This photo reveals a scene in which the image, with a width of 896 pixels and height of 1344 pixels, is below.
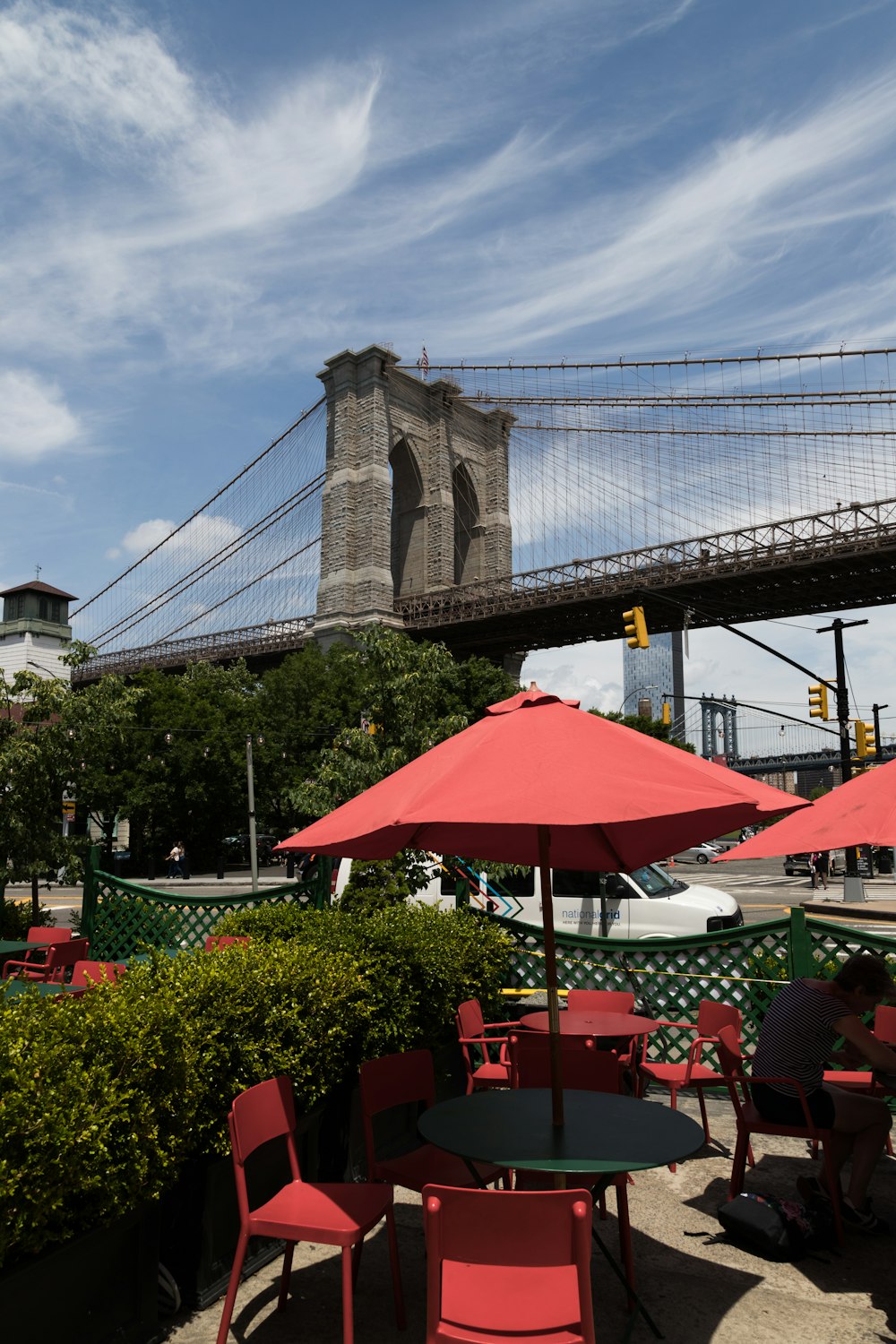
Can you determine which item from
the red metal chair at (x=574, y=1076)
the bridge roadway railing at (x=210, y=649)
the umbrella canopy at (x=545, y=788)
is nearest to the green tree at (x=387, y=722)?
the red metal chair at (x=574, y=1076)

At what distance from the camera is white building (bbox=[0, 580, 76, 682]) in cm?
5053

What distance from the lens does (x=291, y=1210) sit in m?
3.88

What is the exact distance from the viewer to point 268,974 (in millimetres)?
4777

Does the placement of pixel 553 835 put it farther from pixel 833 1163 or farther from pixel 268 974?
pixel 833 1163

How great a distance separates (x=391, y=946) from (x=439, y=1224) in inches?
131

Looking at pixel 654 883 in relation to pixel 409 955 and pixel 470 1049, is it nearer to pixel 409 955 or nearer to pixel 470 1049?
pixel 470 1049

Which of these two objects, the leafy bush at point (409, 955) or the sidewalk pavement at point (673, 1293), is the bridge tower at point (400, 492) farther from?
the sidewalk pavement at point (673, 1293)

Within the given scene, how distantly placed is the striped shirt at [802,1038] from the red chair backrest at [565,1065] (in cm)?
79

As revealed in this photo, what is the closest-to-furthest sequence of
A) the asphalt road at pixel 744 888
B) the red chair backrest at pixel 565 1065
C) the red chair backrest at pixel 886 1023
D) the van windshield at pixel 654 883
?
the red chair backrest at pixel 565 1065
the red chair backrest at pixel 886 1023
the van windshield at pixel 654 883
the asphalt road at pixel 744 888

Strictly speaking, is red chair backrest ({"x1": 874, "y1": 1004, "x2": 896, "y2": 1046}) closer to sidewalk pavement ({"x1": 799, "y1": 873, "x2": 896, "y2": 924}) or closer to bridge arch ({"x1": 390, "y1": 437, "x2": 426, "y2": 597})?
sidewalk pavement ({"x1": 799, "y1": 873, "x2": 896, "y2": 924})

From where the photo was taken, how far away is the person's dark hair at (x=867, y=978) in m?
4.92

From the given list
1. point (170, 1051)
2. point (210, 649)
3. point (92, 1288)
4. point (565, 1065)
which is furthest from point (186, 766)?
point (92, 1288)

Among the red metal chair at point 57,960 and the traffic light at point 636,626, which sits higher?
the traffic light at point 636,626

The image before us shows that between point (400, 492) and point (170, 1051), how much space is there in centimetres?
5849
